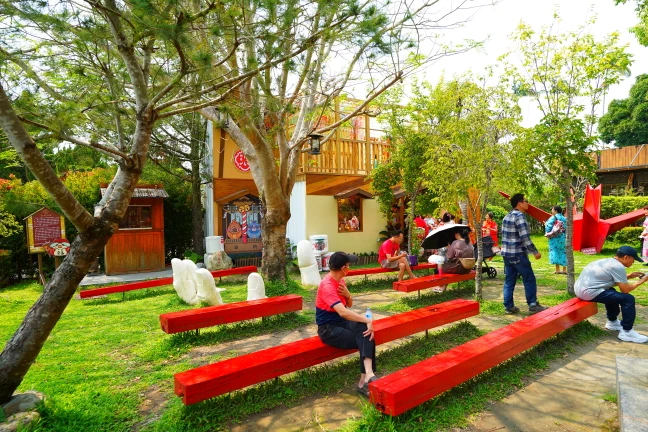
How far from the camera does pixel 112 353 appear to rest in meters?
5.04

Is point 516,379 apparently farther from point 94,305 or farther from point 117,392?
point 94,305

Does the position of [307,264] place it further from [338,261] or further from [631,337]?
[631,337]

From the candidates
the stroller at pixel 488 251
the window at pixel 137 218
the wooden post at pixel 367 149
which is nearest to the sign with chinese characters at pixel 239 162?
the window at pixel 137 218

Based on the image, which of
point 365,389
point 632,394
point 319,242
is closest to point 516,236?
point 632,394

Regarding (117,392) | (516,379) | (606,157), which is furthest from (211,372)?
(606,157)

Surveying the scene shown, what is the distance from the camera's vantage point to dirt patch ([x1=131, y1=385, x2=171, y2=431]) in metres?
3.33

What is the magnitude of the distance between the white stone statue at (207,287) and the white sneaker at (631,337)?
233 inches

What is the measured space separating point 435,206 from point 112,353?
1069 cm

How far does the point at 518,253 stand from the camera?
636 cm

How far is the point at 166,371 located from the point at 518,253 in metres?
5.39

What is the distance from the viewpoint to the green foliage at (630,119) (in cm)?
2966

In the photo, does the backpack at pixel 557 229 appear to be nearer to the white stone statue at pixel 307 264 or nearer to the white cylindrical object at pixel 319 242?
the white stone statue at pixel 307 264

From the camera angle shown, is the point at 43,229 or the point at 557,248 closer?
the point at 43,229

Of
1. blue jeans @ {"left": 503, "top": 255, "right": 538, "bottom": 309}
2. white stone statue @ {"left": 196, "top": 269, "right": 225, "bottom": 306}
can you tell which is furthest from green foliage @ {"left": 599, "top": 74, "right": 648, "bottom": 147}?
white stone statue @ {"left": 196, "top": 269, "right": 225, "bottom": 306}
